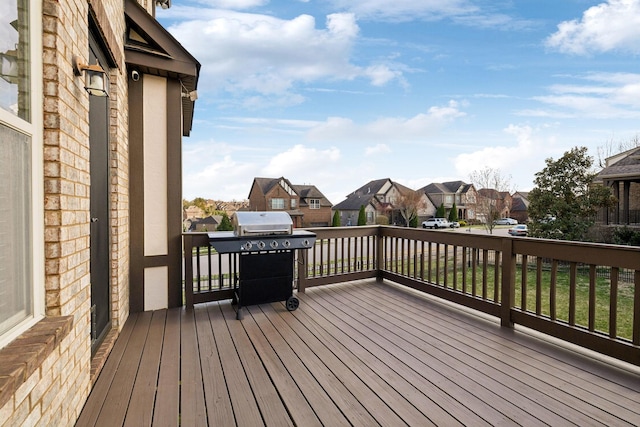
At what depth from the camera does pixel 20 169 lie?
1333mm

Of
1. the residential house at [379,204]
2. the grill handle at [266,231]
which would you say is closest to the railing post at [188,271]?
the grill handle at [266,231]

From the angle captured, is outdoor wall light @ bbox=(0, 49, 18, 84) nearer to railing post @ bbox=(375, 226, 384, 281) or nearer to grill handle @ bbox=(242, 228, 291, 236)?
grill handle @ bbox=(242, 228, 291, 236)

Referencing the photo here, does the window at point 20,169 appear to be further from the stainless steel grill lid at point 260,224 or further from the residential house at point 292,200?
the residential house at point 292,200

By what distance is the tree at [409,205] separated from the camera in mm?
29438

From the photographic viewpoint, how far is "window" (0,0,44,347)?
1.21 m

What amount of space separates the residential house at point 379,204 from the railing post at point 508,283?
26.8 meters

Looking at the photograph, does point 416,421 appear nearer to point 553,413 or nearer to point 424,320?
point 553,413

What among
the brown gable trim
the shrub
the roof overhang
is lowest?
the shrub

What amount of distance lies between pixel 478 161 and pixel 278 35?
591 inches

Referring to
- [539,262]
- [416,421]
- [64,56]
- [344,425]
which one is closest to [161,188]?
[64,56]

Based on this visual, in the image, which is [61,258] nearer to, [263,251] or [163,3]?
[263,251]

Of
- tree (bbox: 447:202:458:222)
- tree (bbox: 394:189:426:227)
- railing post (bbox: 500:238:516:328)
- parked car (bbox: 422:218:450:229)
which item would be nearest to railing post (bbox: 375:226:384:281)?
railing post (bbox: 500:238:516:328)

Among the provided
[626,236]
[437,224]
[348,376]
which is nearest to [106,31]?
[348,376]

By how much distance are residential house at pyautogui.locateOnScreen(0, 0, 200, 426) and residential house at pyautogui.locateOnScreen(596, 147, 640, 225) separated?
1620 cm
